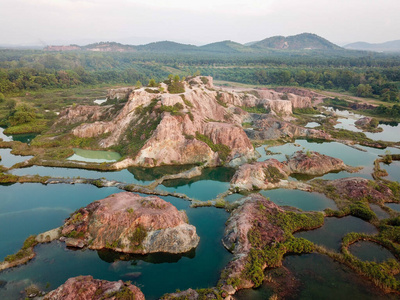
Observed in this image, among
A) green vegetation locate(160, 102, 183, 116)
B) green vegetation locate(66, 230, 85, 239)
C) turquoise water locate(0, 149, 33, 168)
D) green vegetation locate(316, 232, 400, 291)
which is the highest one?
green vegetation locate(160, 102, 183, 116)

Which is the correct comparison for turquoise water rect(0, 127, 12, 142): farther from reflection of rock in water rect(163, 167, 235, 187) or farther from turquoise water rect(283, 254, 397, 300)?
turquoise water rect(283, 254, 397, 300)

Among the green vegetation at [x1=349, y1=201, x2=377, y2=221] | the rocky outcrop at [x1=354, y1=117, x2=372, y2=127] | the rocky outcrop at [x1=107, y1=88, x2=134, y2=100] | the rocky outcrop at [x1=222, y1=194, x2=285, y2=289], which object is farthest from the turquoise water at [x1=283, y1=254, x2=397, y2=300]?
the rocky outcrop at [x1=354, y1=117, x2=372, y2=127]

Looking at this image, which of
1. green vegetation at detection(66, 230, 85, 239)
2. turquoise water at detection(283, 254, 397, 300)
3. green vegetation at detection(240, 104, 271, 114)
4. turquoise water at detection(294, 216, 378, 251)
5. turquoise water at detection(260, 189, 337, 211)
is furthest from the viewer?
green vegetation at detection(240, 104, 271, 114)

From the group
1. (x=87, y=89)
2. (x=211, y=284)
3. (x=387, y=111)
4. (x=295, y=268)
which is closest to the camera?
(x=211, y=284)

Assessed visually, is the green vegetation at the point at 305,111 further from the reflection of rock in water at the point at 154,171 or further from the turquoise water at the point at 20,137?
the turquoise water at the point at 20,137

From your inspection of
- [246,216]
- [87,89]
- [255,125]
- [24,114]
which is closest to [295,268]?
[246,216]

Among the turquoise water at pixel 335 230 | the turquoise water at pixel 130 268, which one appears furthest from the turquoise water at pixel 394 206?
the turquoise water at pixel 130 268

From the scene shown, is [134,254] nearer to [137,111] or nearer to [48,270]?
[48,270]
